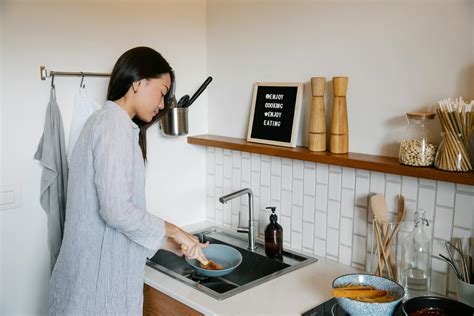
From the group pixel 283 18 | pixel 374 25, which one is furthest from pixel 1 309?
pixel 374 25

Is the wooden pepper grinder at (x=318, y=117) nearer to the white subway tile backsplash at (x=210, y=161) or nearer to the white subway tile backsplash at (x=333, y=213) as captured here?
the white subway tile backsplash at (x=333, y=213)

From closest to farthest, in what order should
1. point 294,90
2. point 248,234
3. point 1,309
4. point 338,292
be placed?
point 338,292 → point 1,309 → point 294,90 → point 248,234

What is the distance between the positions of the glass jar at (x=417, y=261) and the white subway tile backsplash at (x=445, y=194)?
67 mm

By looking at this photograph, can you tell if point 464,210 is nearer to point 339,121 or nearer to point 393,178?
point 393,178

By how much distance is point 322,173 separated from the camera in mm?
1876

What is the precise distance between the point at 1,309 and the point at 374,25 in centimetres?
170

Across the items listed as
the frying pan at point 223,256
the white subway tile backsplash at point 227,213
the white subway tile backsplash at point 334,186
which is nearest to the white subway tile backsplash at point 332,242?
the white subway tile backsplash at point 334,186

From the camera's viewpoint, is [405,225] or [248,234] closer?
[405,225]

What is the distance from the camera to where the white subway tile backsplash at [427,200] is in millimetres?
1575

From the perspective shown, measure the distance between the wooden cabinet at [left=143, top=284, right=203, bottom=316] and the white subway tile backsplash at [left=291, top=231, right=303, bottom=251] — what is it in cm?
60

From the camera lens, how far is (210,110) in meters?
2.37

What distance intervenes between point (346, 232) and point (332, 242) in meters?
0.08

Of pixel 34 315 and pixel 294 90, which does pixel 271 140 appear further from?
pixel 34 315

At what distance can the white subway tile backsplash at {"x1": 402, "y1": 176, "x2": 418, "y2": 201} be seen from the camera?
5.30 ft
